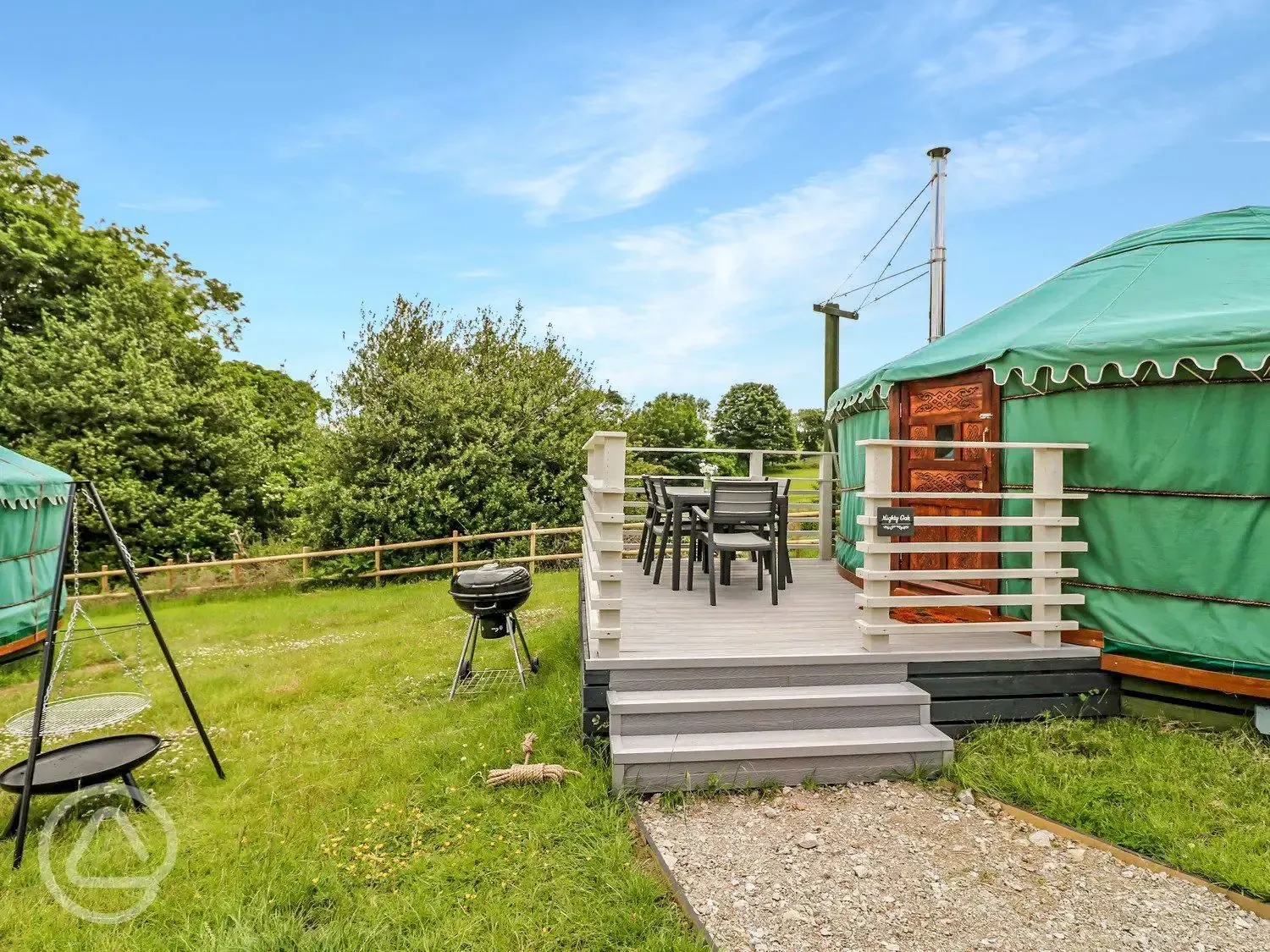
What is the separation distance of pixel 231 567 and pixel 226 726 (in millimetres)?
7437

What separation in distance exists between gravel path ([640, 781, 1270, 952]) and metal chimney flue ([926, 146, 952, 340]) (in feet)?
20.1

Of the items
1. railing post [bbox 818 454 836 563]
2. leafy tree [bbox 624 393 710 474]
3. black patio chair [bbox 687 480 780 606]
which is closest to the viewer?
black patio chair [bbox 687 480 780 606]

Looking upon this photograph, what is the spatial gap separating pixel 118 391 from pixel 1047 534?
45.3ft

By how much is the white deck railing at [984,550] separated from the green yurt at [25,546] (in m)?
7.13

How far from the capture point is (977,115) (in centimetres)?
840

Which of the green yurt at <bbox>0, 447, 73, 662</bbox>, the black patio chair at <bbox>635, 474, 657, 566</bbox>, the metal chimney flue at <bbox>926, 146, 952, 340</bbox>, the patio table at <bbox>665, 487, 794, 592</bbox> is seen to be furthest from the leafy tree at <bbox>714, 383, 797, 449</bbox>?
the green yurt at <bbox>0, 447, 73, 662</bbox>

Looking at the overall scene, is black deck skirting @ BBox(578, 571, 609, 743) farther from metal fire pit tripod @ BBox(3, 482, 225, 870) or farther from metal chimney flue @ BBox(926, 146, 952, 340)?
metal chimney flue @ BBox(926, 146, 952, 340)

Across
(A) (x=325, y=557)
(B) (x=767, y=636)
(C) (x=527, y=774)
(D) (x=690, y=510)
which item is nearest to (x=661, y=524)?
(D) (x=690, y=510)

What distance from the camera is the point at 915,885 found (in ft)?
7.15

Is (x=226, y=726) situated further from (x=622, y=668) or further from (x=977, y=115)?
(x=977, y=115)

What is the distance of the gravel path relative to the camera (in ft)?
6.31

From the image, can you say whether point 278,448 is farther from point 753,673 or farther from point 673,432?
point 673,432

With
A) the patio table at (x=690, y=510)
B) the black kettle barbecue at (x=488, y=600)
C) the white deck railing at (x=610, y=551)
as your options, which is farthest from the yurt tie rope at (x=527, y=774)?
the patio table at (x=690, y=510)

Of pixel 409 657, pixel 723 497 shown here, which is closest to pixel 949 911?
pixel 723 497
